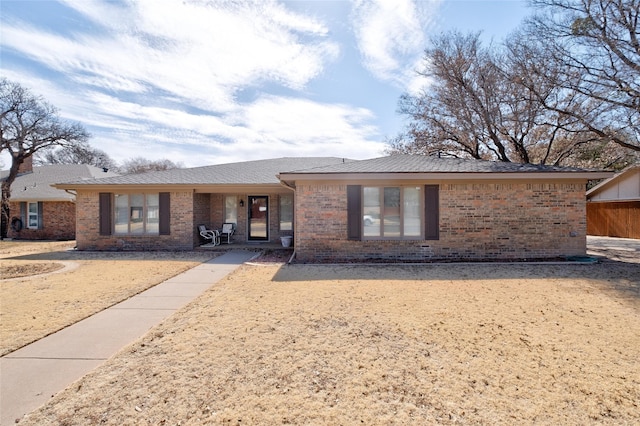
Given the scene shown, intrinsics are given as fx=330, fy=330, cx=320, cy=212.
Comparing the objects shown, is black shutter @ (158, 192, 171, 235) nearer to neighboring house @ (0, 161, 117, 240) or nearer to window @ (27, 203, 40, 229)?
neighboring house @ (0, 161, 117, 240)

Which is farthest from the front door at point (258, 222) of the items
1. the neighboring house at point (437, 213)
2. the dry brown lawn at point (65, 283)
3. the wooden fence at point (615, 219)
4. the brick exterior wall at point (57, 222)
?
the wooden fence at point (615, 219)

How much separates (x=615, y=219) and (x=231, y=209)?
20.6 m

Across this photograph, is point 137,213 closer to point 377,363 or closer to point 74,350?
point 74,350

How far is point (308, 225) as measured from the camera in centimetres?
966

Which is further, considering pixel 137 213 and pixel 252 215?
pixel 252 215

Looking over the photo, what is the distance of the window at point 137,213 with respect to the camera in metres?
12.3

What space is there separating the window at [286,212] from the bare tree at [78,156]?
15.6 metres

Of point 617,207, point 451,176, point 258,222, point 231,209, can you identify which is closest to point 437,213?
point 451,176

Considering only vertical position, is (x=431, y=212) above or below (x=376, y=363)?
Result: above

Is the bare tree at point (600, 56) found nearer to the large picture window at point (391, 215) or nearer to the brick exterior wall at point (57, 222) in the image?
the large picture window at point (391, 215)

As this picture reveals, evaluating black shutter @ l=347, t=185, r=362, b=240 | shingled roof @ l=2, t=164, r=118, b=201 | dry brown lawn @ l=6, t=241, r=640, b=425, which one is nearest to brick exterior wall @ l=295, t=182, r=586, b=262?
black shutter @ l=347, t=185, r=362, b=240

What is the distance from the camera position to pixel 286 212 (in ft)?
45.4

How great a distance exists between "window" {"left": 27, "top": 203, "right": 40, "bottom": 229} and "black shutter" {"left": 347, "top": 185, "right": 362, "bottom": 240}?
59.1 ft

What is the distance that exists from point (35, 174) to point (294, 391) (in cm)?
2690
